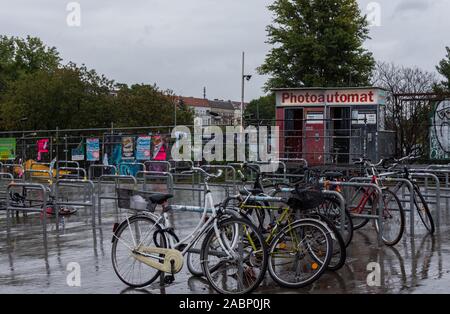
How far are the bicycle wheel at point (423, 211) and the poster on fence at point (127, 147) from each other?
13.7m

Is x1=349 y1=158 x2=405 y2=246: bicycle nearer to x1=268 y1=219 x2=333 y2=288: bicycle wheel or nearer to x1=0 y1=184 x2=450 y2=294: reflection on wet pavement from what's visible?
x1=0 y1=184 x2=450 y2=294: reflection on wet pavement

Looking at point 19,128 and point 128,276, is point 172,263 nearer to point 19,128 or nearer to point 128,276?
point 128,276

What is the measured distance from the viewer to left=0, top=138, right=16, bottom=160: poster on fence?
2427 cm

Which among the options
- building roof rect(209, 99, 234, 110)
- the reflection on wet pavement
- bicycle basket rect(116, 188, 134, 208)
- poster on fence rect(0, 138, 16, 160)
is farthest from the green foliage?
building roof rect(209, 99, 234, 110)

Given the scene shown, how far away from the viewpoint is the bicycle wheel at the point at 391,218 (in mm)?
9141

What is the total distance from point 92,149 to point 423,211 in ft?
49.3

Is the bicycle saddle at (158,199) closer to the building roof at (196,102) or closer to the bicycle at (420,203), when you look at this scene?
the bicycle at (420,203)

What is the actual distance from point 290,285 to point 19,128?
42.1 meters

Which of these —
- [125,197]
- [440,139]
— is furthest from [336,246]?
[440,139]

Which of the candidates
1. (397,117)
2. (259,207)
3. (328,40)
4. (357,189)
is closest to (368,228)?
(357,189)

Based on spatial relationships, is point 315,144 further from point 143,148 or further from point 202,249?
point 202,249

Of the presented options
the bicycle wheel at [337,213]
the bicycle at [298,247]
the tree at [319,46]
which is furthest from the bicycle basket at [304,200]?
the tree at [319,46]

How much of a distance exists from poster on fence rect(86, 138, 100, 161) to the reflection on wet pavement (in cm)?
1100

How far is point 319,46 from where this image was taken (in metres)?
37.4
